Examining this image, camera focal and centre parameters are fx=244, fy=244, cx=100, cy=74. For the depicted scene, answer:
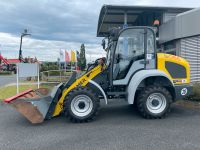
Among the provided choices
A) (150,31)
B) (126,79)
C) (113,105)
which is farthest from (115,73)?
(113,105)

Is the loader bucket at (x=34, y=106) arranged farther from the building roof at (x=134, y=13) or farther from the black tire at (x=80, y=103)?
the building roof at (x=134, y=13)

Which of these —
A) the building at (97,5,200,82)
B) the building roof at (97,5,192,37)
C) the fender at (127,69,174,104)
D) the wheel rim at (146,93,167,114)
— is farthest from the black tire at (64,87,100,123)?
the building roof at (97,5,192,37)

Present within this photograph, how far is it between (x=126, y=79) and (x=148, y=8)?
30.1ft

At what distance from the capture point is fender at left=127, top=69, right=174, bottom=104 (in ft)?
22.5

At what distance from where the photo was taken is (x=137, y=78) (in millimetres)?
6945

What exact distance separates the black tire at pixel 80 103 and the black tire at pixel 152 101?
1298 mm

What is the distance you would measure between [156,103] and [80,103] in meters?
2.23

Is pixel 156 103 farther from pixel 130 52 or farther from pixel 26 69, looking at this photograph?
pixel 26 69

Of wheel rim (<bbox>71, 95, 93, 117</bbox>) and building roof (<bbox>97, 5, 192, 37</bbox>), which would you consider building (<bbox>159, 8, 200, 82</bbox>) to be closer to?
building roof (<bbox>97, 5, 192, 37</bbox>)

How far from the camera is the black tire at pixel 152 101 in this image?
6969 mm

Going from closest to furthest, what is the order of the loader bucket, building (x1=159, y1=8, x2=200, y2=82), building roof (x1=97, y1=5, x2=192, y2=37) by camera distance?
the loader bucket, building (x1=159, y1=8, x2=200, y2=82), building roof (x1=97, y1=5, x2=192, y2=37)

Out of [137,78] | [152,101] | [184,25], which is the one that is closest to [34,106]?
[137,78]

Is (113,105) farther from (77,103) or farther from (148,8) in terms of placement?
(148,8)

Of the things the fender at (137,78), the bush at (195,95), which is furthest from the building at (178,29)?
the fender at (137,78)
